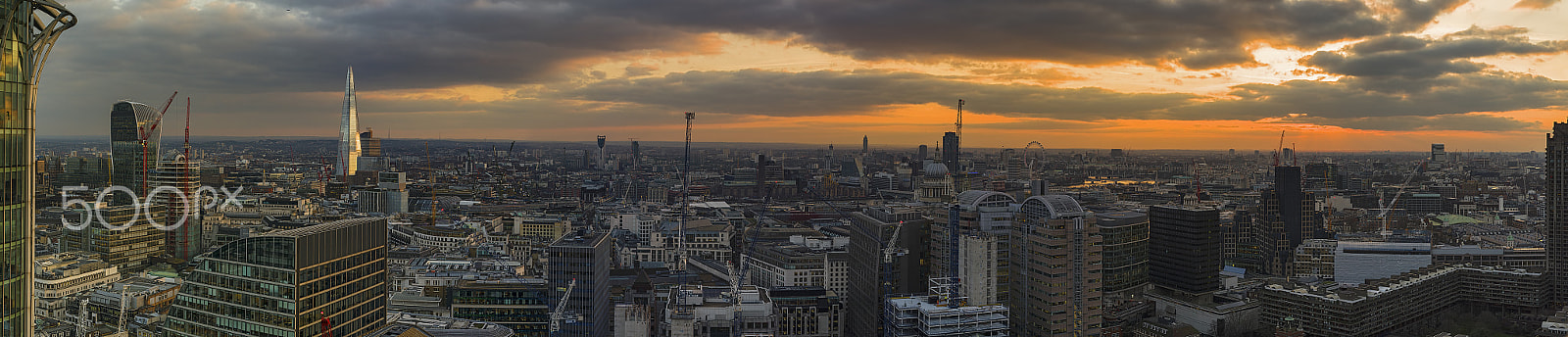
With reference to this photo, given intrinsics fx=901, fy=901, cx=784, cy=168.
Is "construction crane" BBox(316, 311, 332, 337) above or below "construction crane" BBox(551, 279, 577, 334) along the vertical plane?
above

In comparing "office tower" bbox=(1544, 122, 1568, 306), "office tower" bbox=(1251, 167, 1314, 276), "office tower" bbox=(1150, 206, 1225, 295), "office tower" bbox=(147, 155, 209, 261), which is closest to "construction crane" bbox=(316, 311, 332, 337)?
"office tower" bbox=(147, 155, 209, 261)

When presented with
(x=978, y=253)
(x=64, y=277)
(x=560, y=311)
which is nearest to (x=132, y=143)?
(x=64, y=277)

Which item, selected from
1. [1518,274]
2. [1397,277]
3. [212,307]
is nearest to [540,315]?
[212,307]

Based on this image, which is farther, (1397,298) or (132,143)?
(132,143)

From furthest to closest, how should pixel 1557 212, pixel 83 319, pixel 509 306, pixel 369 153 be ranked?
pixel 369 153 < pixel 1557 212 < pixel 509 306 < pixel 83 319

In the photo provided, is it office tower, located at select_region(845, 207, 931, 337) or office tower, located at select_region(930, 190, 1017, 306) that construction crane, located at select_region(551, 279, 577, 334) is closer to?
office tower, located at select_region(845, 207, 931, 337)

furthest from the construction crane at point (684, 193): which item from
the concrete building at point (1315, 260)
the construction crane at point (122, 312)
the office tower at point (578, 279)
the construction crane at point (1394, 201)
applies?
the construction crane at point (1394, 201)

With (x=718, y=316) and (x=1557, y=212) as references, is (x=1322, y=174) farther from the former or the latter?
(x=718, y=316)
